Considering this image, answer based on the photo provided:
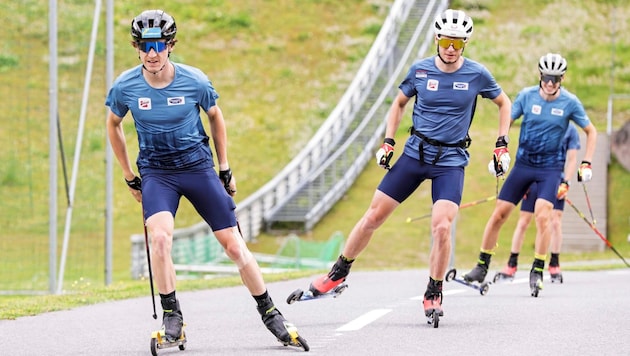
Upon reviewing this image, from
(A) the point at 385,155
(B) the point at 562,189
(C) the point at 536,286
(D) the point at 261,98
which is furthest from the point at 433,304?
(D) the point at 261,98

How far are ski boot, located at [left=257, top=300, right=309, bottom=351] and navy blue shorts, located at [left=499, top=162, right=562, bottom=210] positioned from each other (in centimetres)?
647

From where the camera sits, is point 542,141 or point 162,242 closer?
point 162,242

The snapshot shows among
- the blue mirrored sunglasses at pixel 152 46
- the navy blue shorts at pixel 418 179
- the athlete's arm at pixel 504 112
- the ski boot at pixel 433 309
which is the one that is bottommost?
the ski boot at pixel 433 309

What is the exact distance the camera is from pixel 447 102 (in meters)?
11.8

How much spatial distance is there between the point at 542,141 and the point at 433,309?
5099 millimetres

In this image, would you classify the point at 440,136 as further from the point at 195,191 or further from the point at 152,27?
the point at 152,27

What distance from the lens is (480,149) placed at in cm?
3859

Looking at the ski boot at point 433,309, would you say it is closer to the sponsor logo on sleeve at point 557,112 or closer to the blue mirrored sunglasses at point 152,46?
the blue mirrored sunglasses at point 152,46

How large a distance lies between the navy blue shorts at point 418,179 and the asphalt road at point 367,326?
3.48 ft

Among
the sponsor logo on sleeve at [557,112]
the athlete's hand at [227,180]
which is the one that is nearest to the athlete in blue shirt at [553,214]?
the sponsor logo on sleeve at [557,112]

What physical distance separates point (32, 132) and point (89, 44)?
141 inches

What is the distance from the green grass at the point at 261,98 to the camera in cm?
2117

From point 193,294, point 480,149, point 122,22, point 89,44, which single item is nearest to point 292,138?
point 480,149

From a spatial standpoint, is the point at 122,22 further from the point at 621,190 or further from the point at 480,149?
the point at 621,190
